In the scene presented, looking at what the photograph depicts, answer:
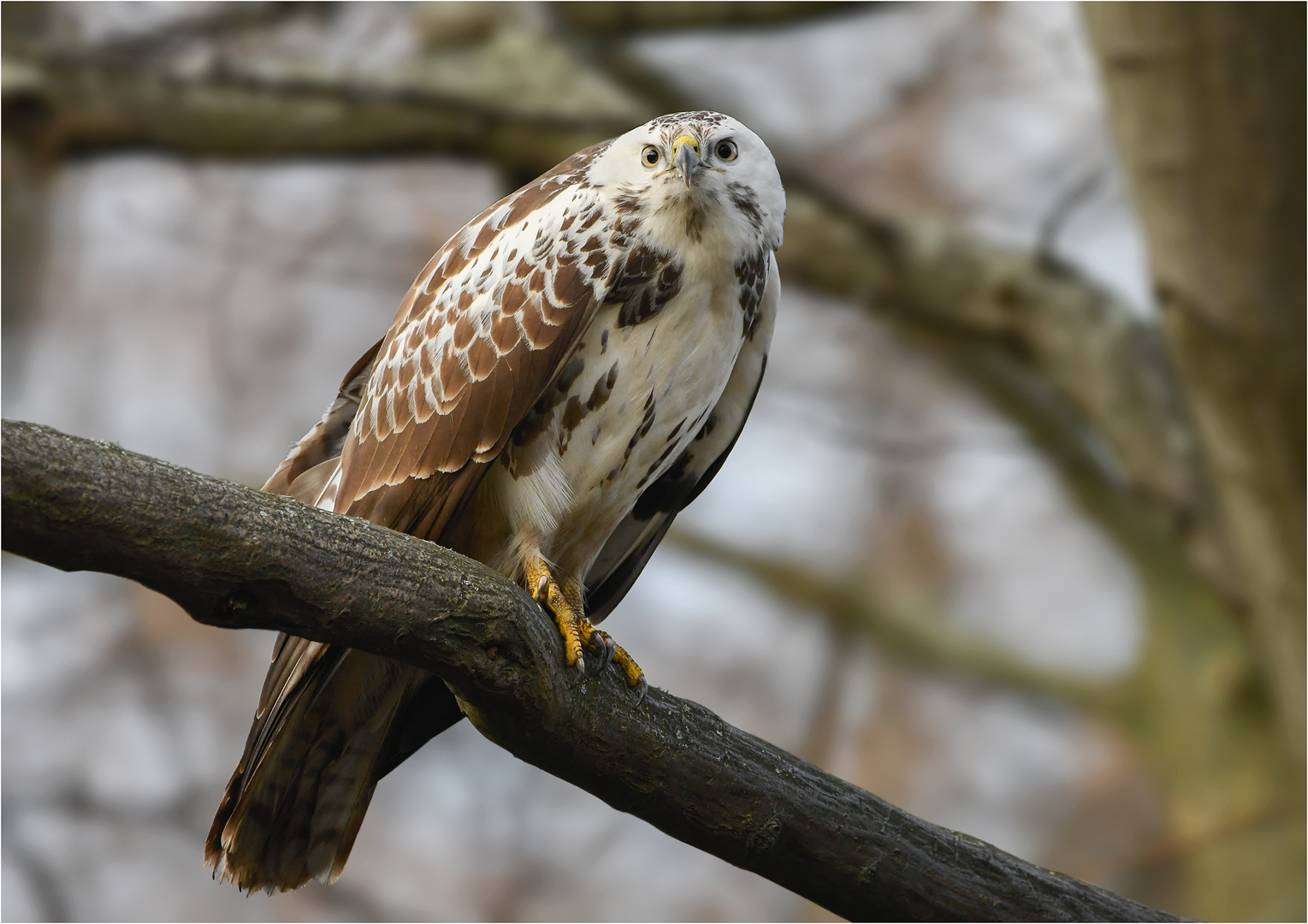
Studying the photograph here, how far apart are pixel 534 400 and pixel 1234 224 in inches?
173

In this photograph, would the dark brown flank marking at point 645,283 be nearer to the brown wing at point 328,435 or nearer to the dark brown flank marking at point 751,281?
the dark brown flank marking at point 751,281

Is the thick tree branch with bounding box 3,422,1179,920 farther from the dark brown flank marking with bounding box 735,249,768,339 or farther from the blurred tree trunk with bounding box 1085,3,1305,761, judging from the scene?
the blurred tree trunk with bounding box 1085,3,1305,761

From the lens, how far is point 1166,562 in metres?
9.45

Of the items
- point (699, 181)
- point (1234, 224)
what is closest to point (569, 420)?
point (699, 181)

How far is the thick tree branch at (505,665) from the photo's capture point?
2.16m

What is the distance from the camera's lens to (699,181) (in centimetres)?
326

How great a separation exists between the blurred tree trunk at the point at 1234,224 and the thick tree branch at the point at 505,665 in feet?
12.9

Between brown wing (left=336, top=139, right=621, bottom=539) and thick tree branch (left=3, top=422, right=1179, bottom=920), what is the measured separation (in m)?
0.59

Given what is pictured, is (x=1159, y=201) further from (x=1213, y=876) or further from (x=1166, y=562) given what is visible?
(x=1213, y=876)

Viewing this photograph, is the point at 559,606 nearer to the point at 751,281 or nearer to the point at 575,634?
the point at 575,634

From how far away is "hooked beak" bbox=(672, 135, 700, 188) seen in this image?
3211 millimetres

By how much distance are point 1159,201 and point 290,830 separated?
505 cm

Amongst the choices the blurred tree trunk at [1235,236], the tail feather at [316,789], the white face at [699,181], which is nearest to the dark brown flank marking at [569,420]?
the white face at [699,181]

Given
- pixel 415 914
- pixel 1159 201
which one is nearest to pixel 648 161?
pixel 1159 201
